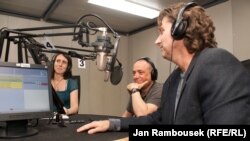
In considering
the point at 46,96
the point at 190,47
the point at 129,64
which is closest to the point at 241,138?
the point at 190,47

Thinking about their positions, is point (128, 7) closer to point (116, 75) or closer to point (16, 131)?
point (116, 75)

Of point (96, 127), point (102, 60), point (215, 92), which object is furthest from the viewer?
point (96, 127)

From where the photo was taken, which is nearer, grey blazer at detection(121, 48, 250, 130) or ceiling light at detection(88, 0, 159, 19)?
grey blazer at detection(121, 48, 250, 130)

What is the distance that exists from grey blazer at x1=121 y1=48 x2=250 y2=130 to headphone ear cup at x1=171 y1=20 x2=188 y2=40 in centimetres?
16

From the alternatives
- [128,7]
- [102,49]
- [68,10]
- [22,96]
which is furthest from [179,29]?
[68,10]

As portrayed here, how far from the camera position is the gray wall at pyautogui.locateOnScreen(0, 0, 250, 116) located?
2.93 metres

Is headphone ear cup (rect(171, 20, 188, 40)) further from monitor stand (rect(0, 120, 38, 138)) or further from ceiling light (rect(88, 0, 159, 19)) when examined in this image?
ceiling light (rect(88, 0, 159, 19))

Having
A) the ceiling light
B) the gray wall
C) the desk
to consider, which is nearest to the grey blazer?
the desk

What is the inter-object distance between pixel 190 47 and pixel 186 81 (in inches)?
8.1

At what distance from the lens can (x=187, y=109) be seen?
3.10 feet

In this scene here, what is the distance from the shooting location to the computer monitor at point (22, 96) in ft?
3.45

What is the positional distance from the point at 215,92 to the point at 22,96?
2.61 ft

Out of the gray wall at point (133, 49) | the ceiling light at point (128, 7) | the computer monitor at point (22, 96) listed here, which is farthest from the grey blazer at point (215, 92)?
the ceiling light at point (128, 7)

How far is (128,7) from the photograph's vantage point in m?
3.43
